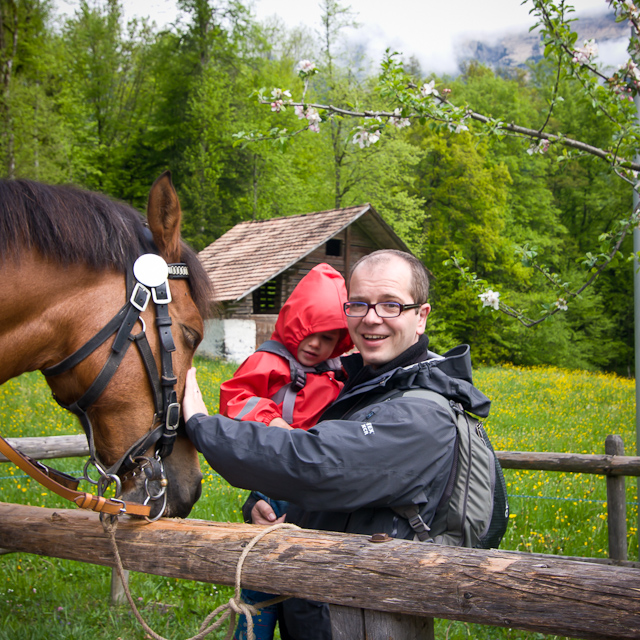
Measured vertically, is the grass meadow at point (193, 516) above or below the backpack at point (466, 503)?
below

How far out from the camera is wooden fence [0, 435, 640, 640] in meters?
1.37

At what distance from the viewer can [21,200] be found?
6.25ft

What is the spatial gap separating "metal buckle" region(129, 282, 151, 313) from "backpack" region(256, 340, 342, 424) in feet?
2.71

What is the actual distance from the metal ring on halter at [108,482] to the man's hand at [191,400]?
286mm

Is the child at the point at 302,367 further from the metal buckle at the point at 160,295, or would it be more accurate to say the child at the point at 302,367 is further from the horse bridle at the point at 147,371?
the metal buckle at the point at 160,295

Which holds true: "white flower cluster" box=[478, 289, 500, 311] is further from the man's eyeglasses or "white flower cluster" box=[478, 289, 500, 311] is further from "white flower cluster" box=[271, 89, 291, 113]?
the man's eyeglasses

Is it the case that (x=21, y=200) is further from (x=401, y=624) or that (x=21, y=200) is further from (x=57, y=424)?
(x=57, y=424)

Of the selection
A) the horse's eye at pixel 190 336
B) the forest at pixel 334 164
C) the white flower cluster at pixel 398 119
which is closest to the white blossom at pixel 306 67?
the white flower cluster at pixel 398 119

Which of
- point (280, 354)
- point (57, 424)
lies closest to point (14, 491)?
A: point (57, 424)

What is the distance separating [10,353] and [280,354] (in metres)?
1.20

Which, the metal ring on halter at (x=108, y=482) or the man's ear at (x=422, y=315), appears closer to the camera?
the metal ring on halter at (x=108, y=482)

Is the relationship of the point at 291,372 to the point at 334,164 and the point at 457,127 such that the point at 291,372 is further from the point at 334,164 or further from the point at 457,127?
the point at 334,164

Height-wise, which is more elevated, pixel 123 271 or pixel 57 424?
pixel 123 271

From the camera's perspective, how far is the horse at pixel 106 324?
6.17ft
